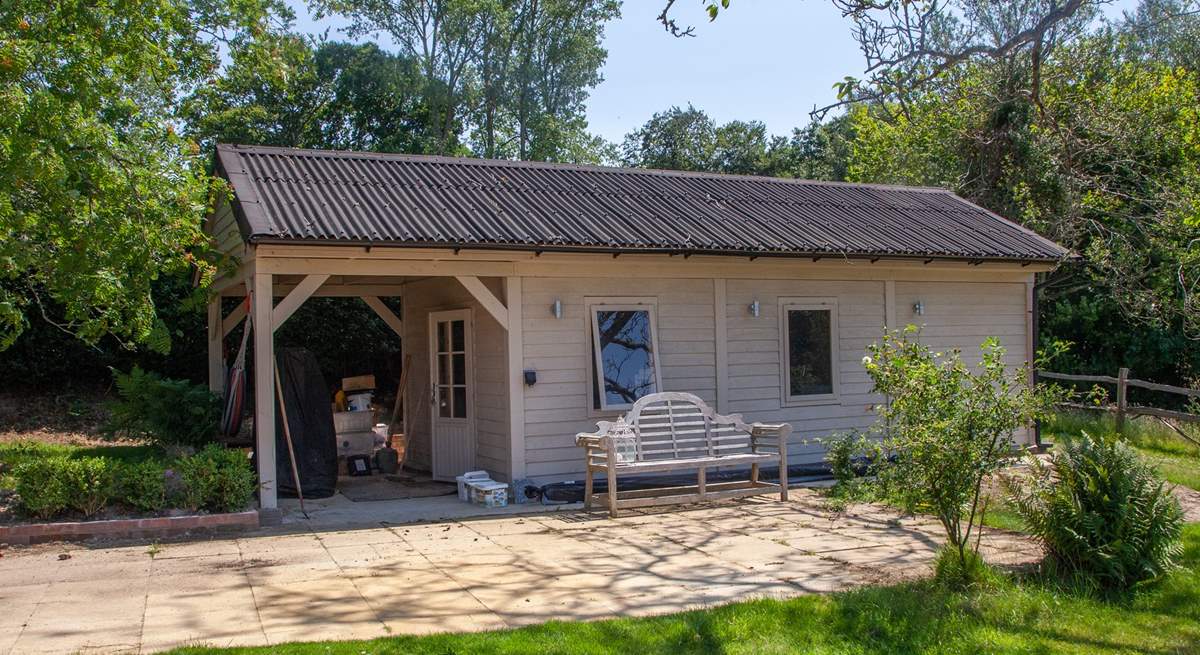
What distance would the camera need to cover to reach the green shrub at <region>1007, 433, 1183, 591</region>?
641cm

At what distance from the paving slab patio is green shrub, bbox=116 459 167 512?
617 millimetres

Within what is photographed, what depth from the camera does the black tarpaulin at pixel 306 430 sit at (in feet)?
34.5

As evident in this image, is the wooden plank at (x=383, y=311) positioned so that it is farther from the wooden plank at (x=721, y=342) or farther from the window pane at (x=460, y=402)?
the wooden plank at (x=721, y=342)

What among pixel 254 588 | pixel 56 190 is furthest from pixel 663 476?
pixel 56 190

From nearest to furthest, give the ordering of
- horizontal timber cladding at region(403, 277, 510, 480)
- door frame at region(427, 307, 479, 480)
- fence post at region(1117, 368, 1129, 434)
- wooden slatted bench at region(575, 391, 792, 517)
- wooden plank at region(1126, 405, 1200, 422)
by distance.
A: wooden slatted bench at region(575, 391, 792, 517) → horizontal timber cladding at region(403, 277, 510, 480) → door frame at region(427, 307, 479, 480) → wooden plank at region(1126, 405, 1200, 422) → fence post at region(1117, 368, 1129, 434)

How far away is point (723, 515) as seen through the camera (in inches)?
372

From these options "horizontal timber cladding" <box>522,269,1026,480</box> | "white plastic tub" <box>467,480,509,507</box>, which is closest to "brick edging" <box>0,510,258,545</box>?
"white plastic tub" <box>467,480,509,507</box>

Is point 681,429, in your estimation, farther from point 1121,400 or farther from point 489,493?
point 1121,400

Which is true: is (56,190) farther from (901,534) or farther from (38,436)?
(38,436)

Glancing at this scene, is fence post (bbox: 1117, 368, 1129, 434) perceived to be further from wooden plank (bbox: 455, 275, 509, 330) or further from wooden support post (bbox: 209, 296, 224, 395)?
wooden support post (bbox: 209, 296, 224, 395)

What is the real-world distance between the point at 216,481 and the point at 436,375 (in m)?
4.00

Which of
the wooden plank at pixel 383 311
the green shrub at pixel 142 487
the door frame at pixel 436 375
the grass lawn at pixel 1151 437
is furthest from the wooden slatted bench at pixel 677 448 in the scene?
the grass lawn at pixel 1151 437

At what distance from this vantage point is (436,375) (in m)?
12.3

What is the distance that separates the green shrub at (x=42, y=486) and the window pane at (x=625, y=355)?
5225mm
